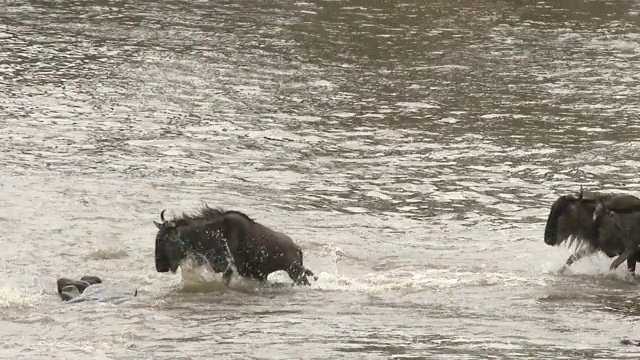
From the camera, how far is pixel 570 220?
14.8 meters

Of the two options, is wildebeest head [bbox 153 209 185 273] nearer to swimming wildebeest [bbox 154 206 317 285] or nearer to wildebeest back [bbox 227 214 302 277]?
swimming wildebeest [bbox 154 206 317 285]

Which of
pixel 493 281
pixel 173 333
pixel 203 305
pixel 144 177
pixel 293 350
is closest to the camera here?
pixel 293 350

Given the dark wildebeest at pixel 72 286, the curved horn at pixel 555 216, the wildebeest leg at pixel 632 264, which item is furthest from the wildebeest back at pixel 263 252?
the wildebeest leg at pixel 632 264

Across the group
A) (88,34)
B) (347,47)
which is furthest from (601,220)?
(88,34)

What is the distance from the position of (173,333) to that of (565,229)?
4.95 meters

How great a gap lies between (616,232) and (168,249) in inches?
179

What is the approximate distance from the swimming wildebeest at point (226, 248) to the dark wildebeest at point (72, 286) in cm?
74

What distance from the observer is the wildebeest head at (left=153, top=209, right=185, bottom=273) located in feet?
45.6

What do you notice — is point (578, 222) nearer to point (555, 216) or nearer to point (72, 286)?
point (555, 216)

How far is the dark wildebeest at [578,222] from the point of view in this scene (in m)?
14.6

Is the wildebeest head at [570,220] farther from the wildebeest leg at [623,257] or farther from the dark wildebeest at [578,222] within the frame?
the wildebeest leg at [623,257]

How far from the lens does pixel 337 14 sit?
3719 cm

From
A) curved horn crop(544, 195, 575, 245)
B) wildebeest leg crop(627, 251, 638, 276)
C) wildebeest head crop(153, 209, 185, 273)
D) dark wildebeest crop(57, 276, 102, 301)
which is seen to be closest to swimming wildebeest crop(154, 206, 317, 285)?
wildebeest head crop(153, 209, 185, 273)

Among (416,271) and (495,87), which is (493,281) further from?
(495,87)
